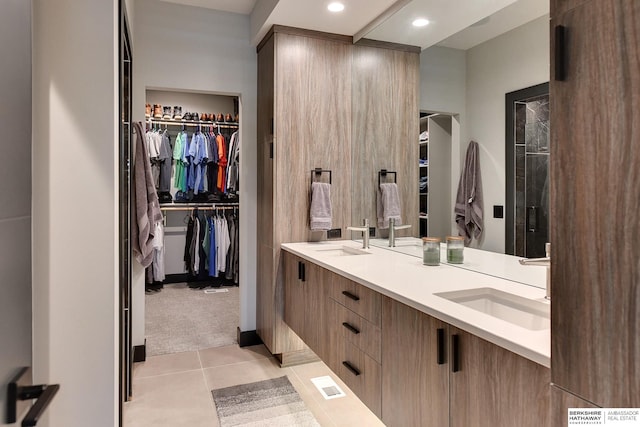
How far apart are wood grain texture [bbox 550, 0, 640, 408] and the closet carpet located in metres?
3.18

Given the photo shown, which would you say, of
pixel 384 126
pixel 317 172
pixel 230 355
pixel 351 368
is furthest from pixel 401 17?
pixel 230 355

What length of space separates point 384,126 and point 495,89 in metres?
1.07

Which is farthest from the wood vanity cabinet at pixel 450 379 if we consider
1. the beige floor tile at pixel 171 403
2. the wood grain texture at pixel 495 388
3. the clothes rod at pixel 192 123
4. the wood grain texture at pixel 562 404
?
the clothes rod at pixel 192 123

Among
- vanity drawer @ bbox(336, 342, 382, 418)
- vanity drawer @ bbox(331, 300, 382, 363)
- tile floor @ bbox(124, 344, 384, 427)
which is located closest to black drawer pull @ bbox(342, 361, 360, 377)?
vanity drawer @ bbox(336, 342, 382, 418)

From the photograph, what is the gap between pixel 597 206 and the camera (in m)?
0.68

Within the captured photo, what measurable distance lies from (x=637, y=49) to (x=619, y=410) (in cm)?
57

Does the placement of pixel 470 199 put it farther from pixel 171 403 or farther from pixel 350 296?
pixel 171 403

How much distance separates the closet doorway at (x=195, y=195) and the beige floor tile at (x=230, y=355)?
1.51 metres

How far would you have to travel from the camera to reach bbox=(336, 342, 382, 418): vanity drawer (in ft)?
5.67

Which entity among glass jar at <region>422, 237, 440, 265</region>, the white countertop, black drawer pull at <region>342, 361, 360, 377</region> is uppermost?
glass jar at <region>422, 237, 440, 265</region>

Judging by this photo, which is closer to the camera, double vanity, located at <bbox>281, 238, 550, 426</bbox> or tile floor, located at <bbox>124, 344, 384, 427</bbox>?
double vanity, located at <bbox>281, 238, 550, 426</bbox>

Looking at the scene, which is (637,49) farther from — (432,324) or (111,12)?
(111,12)

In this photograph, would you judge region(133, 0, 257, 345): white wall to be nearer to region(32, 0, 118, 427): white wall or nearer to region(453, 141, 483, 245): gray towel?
region(32, 0, 118, 427): white wall

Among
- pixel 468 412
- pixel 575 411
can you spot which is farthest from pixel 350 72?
pixel 575 411
